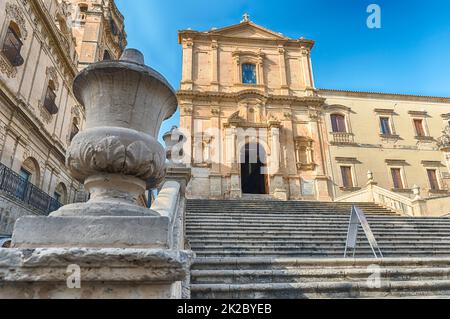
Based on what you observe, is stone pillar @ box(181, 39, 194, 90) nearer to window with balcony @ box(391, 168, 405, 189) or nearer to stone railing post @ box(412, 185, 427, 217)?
stone railing post @ box(412, 185, 427, 217)

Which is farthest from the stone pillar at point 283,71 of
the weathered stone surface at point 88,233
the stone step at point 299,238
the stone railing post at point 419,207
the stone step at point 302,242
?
the weathered stone surface at point 88,233

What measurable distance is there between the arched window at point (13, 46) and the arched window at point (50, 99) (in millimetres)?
2850

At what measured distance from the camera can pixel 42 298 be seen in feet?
4.29

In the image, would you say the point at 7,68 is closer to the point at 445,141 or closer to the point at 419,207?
Result: the point at 419,207

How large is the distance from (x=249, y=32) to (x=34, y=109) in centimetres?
1593

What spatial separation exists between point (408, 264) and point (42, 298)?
17.3ft

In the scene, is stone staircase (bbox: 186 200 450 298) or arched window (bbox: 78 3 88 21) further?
arched window (bbox: 78 3 88 21)

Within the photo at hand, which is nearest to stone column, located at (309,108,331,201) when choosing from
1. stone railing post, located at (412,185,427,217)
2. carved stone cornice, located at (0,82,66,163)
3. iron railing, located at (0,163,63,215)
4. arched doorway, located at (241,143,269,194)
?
arched doorway, located at (241,143,269,194)

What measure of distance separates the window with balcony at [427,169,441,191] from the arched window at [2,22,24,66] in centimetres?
2426

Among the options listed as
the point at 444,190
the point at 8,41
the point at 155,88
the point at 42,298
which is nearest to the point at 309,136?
the point at 444,190

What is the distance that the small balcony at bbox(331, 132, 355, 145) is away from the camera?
1975 cm

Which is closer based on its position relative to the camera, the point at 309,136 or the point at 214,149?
the point at 214,149
